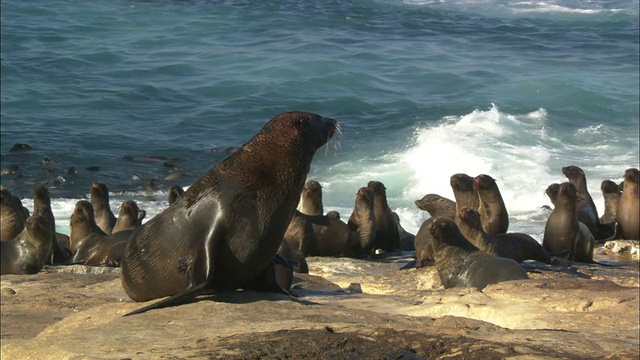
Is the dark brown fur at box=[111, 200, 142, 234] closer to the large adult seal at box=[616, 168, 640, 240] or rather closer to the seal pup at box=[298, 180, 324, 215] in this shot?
the seal pup at box=[298, 180, 324, 215]

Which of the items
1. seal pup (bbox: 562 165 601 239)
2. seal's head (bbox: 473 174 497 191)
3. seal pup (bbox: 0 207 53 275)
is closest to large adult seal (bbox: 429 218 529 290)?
seal's head (bbox: 473 174 497 191)

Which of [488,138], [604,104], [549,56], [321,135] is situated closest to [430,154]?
[488,138]

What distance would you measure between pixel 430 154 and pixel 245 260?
1640 cm

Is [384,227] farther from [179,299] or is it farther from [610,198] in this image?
[179,299]

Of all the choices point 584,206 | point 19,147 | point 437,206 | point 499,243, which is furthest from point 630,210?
point 19,147

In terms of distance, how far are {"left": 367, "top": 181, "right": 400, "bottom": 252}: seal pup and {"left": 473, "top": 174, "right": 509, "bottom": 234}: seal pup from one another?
3.89 feet

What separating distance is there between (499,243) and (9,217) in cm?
511

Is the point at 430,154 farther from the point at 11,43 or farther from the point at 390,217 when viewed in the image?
the point at 11,43

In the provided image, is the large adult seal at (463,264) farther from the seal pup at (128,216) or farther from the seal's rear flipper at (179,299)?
the seal pup at (128,216)

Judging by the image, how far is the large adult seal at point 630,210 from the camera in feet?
44.8

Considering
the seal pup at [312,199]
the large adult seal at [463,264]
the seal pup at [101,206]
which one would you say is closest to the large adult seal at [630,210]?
the seal pup at [312,199]

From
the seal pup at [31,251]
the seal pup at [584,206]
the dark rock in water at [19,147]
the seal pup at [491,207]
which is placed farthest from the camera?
the dark rock in water at [19,147]

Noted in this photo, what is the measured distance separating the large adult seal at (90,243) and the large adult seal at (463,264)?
2949mm

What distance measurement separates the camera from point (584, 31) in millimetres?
39906
